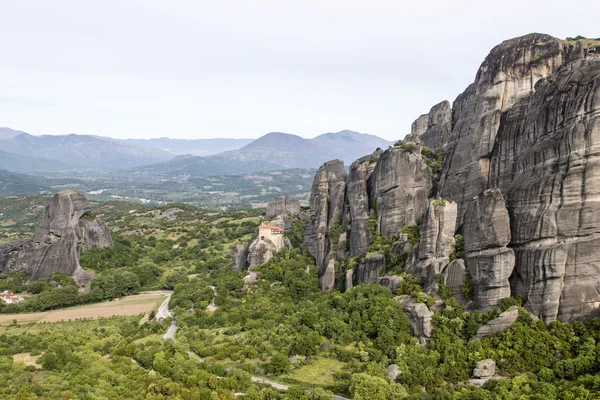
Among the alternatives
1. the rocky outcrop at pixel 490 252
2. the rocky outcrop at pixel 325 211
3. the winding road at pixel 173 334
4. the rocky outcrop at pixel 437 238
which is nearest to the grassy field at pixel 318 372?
the winding road at pixel 173 334

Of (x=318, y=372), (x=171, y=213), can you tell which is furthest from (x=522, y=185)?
(x=171, y=213)

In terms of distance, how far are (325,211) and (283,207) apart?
19835 millimetres

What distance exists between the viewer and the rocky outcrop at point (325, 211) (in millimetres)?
57844

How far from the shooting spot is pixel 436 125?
65250mm

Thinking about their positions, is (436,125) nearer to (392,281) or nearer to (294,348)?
(392,281)

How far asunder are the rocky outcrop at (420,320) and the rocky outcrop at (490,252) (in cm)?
422

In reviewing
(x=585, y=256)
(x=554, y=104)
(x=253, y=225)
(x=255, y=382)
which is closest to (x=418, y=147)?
(x=554, y=104)

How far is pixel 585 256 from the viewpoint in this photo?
109ft

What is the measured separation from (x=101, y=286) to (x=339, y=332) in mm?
42964

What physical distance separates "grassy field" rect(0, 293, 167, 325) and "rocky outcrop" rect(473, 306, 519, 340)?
43.8m

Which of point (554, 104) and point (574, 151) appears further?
point (554, 104)

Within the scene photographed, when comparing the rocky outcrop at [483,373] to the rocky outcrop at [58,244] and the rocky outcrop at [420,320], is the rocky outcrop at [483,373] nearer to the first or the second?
the rocky outcrop at [420,320]

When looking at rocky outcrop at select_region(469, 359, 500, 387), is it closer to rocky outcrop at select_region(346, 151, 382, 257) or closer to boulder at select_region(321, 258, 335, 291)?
rocky outcrop at select_region(346, 151, 382, 257)

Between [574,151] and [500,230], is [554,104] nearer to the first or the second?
[574,151]
